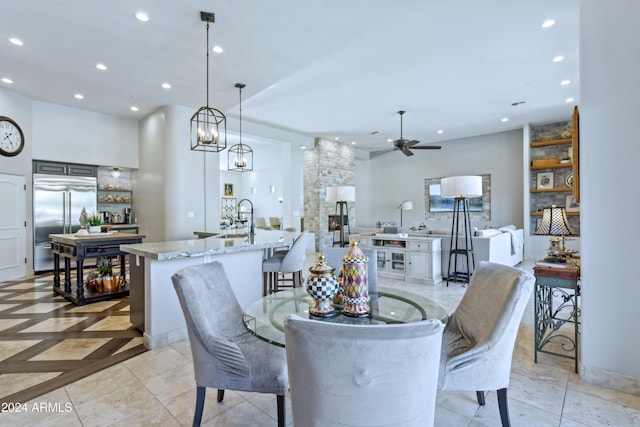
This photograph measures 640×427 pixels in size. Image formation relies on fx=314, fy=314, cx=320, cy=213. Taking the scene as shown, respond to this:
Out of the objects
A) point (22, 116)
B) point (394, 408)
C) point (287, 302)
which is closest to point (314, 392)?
point (394, 408)

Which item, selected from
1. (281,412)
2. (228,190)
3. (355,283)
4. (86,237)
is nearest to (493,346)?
(355,283)

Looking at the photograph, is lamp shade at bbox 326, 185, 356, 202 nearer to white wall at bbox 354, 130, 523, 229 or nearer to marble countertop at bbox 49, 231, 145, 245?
marble countertop at bbox 49, 231, 145, 245

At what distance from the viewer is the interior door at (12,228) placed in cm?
510

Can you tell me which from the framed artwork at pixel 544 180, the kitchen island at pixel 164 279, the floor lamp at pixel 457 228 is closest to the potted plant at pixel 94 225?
the kitchen island at pixel 164 279

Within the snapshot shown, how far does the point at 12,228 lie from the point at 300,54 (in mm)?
5532

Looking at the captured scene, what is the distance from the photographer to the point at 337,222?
9.23 m

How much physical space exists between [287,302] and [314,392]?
108cm

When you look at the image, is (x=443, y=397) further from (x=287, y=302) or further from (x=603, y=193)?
(x=603, y=193)

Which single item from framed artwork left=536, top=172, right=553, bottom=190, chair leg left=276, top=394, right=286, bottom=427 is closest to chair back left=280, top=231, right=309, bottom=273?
chair leg left=276, top=394, right=286, bottom=427

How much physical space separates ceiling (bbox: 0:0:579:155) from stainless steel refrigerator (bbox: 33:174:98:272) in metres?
1.46

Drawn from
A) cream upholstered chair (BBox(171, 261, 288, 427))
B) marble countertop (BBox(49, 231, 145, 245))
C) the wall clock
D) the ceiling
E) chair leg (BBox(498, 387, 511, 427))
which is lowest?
chair leg (BBox(498, 387, 511, 427))

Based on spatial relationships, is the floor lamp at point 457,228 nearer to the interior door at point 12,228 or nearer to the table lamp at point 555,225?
the table lamp at point 555,225

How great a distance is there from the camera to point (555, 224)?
2.55 meters

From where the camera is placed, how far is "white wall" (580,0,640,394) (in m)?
2.00
